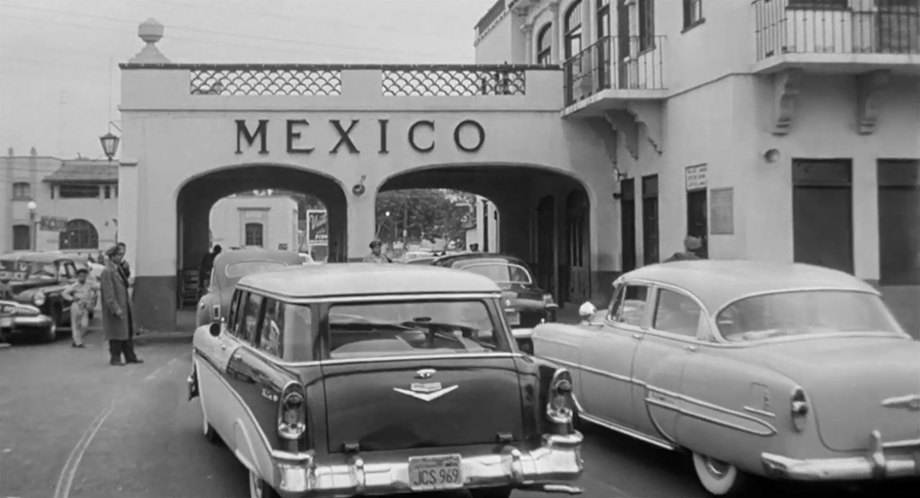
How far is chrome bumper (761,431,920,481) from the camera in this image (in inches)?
221

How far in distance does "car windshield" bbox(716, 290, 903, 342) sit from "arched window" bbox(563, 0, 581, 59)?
15.5 meters

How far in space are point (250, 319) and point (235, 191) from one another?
22001 mm

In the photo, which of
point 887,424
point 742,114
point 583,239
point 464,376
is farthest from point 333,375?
point 583,239

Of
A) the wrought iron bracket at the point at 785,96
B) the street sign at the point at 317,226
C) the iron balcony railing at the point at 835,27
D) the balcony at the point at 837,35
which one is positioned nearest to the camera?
the balcony at the point at 837,35

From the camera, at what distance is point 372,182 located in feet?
63.0

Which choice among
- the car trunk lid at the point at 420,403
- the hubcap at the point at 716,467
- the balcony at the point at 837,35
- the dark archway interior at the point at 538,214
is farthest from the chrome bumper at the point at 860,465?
the dark archway interior at the point at 538,214

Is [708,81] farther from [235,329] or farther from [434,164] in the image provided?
[235,329]

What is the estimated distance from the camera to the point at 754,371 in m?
6.05

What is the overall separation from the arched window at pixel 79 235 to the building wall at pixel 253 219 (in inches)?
415

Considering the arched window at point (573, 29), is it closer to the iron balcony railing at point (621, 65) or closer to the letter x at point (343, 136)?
the iron balcony railing at point (621, 65)

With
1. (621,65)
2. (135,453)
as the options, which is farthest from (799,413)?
(621,65)

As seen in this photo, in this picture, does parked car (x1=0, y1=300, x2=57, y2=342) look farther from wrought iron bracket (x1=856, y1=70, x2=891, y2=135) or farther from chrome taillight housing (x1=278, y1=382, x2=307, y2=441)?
wrought iron bracket (x1=856, y1=70, x2=891, y2=135)

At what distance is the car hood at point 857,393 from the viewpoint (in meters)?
5.68

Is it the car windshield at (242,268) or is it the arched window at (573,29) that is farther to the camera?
the arched window at (573,29)
